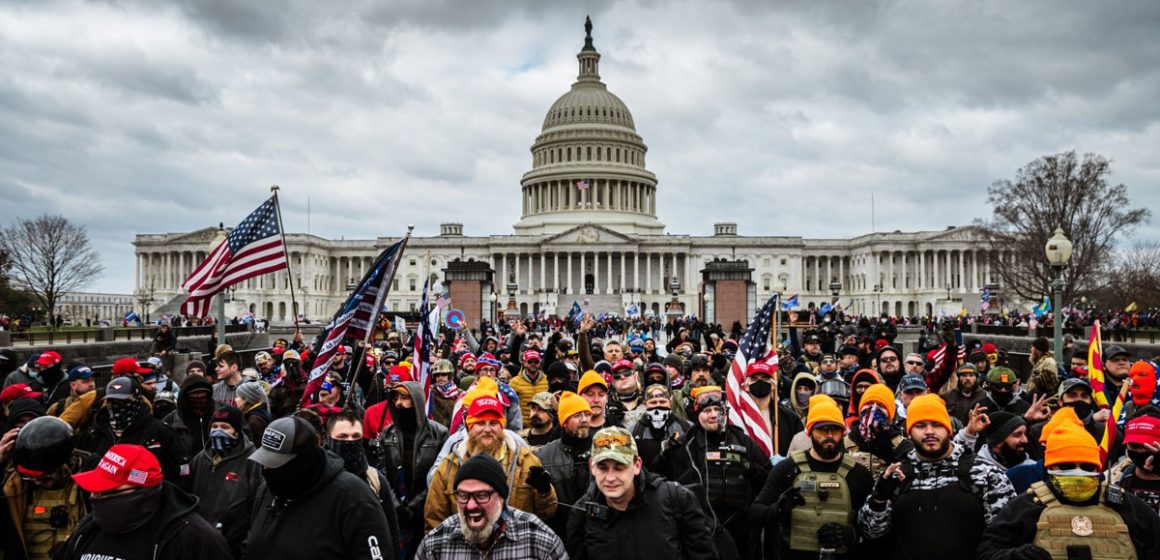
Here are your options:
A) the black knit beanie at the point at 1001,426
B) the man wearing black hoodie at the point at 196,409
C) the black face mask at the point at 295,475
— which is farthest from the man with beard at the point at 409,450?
the black knit beanie at the point at 1001,426

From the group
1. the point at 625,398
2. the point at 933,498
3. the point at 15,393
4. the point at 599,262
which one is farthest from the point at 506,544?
Answer: the point at 599,262

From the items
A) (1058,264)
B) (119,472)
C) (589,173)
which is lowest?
(119,472)

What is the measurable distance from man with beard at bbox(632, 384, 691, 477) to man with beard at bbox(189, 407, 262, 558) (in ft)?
8.97

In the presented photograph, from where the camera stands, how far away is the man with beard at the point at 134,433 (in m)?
6.49

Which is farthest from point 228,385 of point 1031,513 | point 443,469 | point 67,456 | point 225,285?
point 1031,513

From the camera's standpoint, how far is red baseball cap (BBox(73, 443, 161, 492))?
3.84 m

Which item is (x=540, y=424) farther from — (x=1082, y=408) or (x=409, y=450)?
(x=1082, y=408)

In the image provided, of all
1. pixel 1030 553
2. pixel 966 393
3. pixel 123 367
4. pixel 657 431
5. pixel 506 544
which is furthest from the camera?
pixel 966 393

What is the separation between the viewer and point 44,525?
211 inches

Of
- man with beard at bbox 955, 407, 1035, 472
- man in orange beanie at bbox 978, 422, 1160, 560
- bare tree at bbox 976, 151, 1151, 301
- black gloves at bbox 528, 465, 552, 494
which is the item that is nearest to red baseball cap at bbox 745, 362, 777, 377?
man with beard at bbox 955, 407, 1035, 472

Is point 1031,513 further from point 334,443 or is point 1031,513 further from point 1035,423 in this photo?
point 334,443

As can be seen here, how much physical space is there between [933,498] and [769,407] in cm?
351

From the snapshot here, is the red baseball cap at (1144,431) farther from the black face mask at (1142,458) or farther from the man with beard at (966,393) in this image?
the man with beard at (966,393)

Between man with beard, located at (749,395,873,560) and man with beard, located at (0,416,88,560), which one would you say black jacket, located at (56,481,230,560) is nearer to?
man with beard, located at (0,416,88,560)
